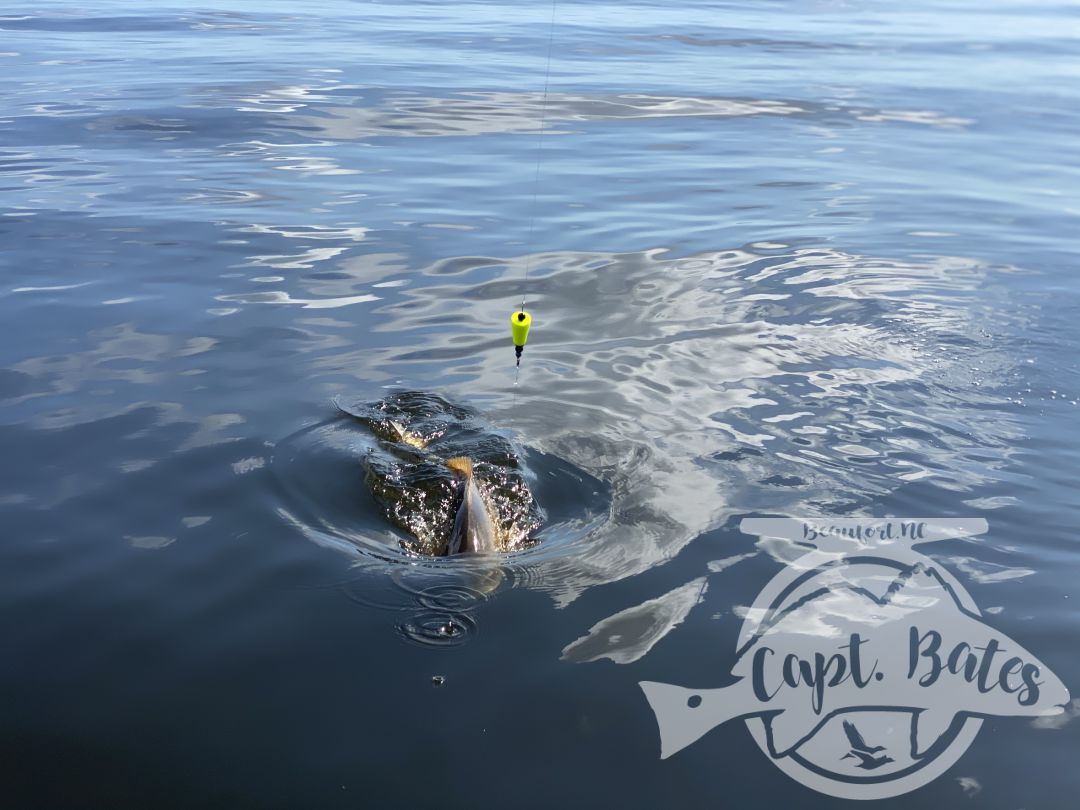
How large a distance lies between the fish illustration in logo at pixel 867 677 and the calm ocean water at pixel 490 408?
116mm

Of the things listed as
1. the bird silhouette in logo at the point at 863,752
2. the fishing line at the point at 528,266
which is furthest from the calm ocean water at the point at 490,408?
the bird silhouette in logo at the point at 863,752

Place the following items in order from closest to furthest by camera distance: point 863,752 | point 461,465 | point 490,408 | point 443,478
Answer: point 863,752, point 461,465, point 443,478, point 490,408

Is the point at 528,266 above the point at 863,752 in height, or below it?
above

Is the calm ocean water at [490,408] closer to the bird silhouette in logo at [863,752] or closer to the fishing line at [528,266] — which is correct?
the fishing line at [528,266]

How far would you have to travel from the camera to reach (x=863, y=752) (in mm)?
4445

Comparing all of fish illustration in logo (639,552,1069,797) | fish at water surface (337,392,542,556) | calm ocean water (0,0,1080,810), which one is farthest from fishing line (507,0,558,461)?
fish illustration in logo (639,552,1069,797)

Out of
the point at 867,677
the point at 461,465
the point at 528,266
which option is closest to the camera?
the point at 867,677

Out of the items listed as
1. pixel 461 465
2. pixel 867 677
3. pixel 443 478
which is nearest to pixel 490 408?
pixel 443 478

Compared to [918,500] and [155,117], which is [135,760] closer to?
[918,500]

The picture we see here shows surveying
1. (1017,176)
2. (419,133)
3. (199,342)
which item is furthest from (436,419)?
(1017,176)

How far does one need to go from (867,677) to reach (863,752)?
0.47 meters

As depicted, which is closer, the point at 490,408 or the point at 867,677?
the point at 867,677

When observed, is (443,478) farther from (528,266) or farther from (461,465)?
(528,266)

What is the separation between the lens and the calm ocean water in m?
4.45
